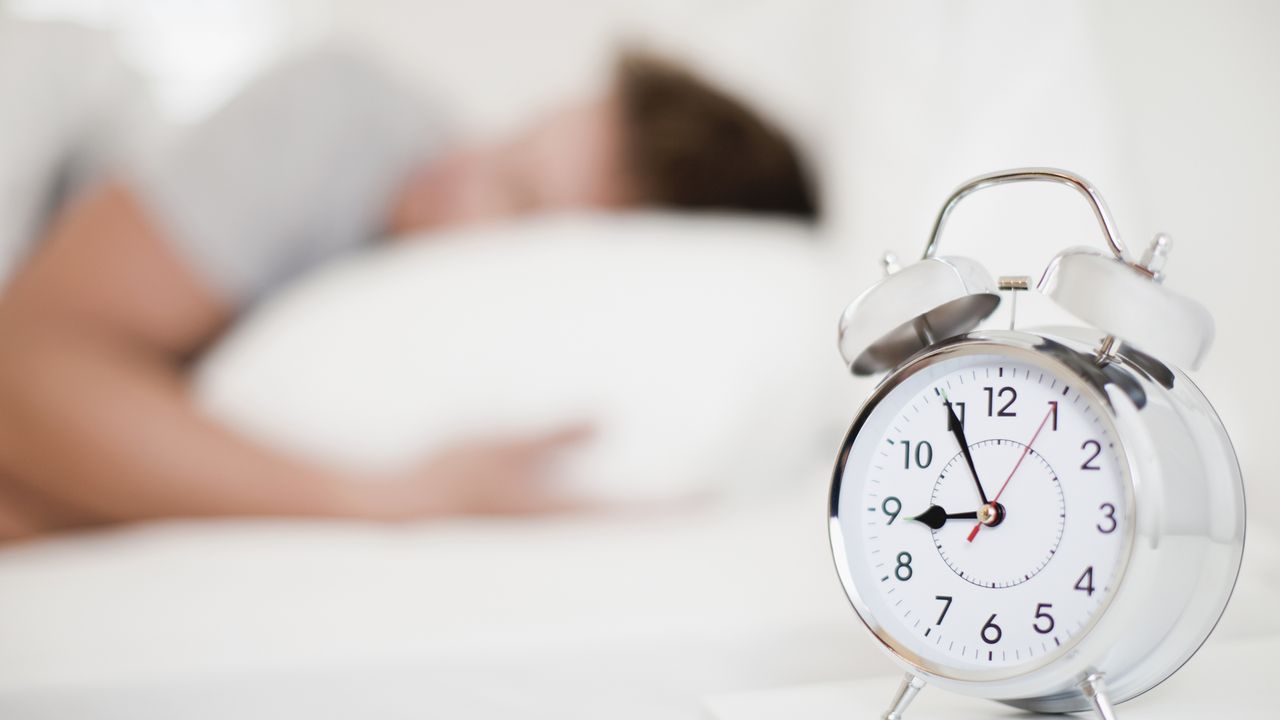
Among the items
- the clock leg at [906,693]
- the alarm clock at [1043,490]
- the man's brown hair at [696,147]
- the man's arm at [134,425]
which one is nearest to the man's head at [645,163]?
the man's brown hair at [696,147]

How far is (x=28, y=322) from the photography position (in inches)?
47.9

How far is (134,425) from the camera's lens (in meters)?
1.18

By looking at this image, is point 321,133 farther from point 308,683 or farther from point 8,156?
point 308,683

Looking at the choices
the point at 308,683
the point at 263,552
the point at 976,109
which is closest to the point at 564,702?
the point at 308,683

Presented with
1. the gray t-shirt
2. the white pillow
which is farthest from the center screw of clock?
the gray t-shirt

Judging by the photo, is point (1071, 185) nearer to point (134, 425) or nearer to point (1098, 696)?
point (1098, 696)

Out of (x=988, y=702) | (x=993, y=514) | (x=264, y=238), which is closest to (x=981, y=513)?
(x=993, y=514)

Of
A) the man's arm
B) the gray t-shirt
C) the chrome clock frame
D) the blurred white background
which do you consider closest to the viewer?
the chrome clock frame

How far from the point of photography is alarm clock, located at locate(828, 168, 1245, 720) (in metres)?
0.44

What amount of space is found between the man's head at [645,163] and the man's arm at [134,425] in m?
0.38

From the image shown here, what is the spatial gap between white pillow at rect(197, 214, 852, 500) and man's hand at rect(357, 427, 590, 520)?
0.8 inches

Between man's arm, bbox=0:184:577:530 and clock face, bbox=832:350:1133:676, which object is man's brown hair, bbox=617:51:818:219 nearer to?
man's arm, bbox=0:184:577:530

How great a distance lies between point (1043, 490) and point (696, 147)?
107 centimetres

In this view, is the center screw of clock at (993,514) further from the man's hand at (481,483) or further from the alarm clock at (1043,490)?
the man's hand at (481,483)
